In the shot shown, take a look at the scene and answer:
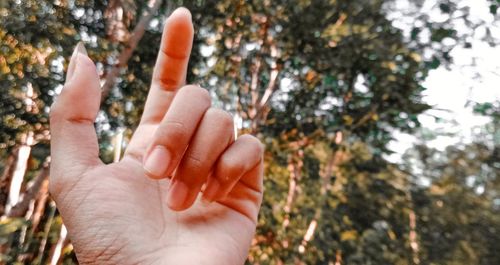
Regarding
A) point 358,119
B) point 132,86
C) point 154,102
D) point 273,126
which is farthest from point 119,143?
point 154,102

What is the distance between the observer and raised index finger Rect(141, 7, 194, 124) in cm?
121

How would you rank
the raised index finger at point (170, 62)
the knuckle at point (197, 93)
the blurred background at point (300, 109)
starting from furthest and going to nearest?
the blurred background at point (300, 109)
the raised index finger at point (170, 62)
the knuckle at point (197, 93)

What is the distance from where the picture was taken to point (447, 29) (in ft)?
12.0

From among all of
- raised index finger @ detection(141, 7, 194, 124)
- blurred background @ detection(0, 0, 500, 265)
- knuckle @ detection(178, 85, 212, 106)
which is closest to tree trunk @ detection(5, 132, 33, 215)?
blurred background @ detection(0, 0, 500, 265)

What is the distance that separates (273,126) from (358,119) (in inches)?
35.7

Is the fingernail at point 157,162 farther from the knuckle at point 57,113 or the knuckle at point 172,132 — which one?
the knuckle at point 57,113

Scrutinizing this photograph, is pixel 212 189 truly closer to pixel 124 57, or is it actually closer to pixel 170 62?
pixel 170 62

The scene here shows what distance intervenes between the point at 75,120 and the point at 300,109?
3894mm

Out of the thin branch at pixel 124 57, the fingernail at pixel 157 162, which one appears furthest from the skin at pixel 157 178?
the thin branch at pixel 124 57

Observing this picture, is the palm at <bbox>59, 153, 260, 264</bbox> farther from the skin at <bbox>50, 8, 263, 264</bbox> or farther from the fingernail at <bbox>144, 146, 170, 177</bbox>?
the fingernail at <bbox>144, 146, 170, 177</bbox>

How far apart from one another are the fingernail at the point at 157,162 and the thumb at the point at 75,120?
0.22 meters

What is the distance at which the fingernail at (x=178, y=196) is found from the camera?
1.01m

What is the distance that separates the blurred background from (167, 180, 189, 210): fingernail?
1.32 m

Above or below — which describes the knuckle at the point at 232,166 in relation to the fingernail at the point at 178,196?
above
